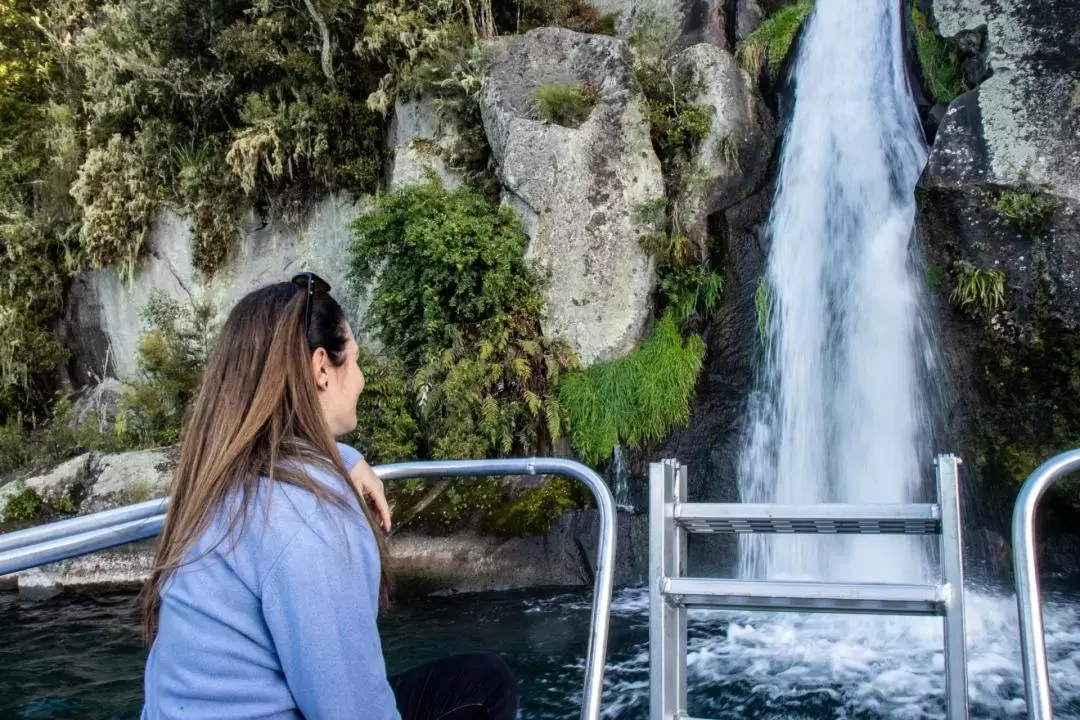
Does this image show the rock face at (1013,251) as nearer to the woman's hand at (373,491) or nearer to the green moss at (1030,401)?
the green moss at (1030,401)

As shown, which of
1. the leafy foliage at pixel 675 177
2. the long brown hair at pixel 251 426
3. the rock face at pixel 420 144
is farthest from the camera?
the rock face at pixel 420 144

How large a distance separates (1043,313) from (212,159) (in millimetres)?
13278

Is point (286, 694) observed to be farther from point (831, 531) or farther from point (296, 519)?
point (831, 531)

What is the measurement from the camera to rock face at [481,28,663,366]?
10.8 meters

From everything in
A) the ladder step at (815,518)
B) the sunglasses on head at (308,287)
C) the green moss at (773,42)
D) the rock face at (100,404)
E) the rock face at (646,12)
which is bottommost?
the ladder step at (815,518)

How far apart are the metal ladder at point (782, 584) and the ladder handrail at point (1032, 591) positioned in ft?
0.46

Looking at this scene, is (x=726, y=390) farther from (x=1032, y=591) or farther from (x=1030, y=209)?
(x=1032, y=591)

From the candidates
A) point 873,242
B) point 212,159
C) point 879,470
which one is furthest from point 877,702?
point 212,159

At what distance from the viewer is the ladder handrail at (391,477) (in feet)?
6.40

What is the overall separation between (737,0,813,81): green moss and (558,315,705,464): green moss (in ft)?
14.6

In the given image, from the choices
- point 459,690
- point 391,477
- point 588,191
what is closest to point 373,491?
point 391,477

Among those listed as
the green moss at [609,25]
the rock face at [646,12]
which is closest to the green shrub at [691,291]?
the rock face at [646,12]

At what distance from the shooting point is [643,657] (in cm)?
632

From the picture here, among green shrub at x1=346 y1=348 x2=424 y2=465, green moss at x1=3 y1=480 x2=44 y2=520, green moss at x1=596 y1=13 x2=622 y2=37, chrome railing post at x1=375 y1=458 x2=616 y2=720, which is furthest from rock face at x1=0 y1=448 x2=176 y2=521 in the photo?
green moss at x1=596 y1=13 x2=622 y2=37
